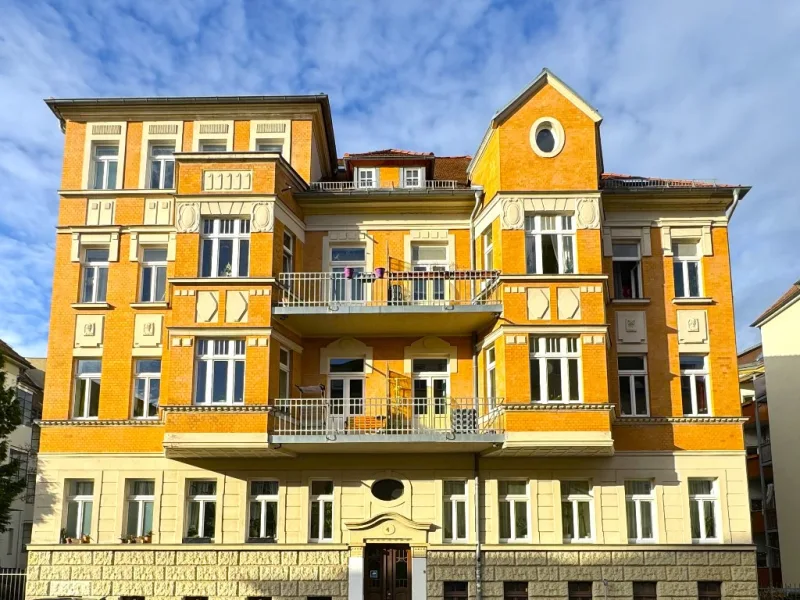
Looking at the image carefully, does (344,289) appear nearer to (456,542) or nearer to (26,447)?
(456,542)

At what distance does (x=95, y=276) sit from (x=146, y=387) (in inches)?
137

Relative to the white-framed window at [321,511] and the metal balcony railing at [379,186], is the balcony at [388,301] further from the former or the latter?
the white-framed window at [321,511]

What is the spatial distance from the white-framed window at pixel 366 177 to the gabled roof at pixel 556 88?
4646 millimetres

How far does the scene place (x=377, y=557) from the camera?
67.4 feet

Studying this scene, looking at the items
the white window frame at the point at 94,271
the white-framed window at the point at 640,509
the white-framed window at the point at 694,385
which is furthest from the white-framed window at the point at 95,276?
the white-framed window at the point at 694,385

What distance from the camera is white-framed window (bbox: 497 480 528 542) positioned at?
20.6 metres

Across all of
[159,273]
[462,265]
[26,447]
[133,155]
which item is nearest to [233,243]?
[159,273]

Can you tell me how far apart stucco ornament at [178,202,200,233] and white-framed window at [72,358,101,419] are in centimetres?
451

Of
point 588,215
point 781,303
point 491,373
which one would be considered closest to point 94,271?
point 491,373

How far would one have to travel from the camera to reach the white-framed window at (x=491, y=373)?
20.6 m

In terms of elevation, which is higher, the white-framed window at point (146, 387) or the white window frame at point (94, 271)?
the white window frame at point (94, 271)

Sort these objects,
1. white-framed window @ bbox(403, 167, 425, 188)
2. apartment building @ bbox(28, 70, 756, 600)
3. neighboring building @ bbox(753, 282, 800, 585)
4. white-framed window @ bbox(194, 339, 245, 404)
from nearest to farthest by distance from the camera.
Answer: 1. white-framed window @ bbox(194, 339, 245, 404)
2. apartment building @ bbox(28, 70, 756, 600)
3. white-framed window @ bbox(403, 167, 425, 188)
4. neighboring building @ bbox(753, 282, 800, 585)

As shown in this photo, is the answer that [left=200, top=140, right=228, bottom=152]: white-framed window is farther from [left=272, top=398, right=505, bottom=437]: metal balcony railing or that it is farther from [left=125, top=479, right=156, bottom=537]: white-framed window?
[left=125, top=479, right=156, bottom=537]: white-framed window

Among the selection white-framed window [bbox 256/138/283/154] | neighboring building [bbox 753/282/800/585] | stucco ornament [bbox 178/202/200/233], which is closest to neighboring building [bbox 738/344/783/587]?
neighboring building [bbox 753/282/800/585]
